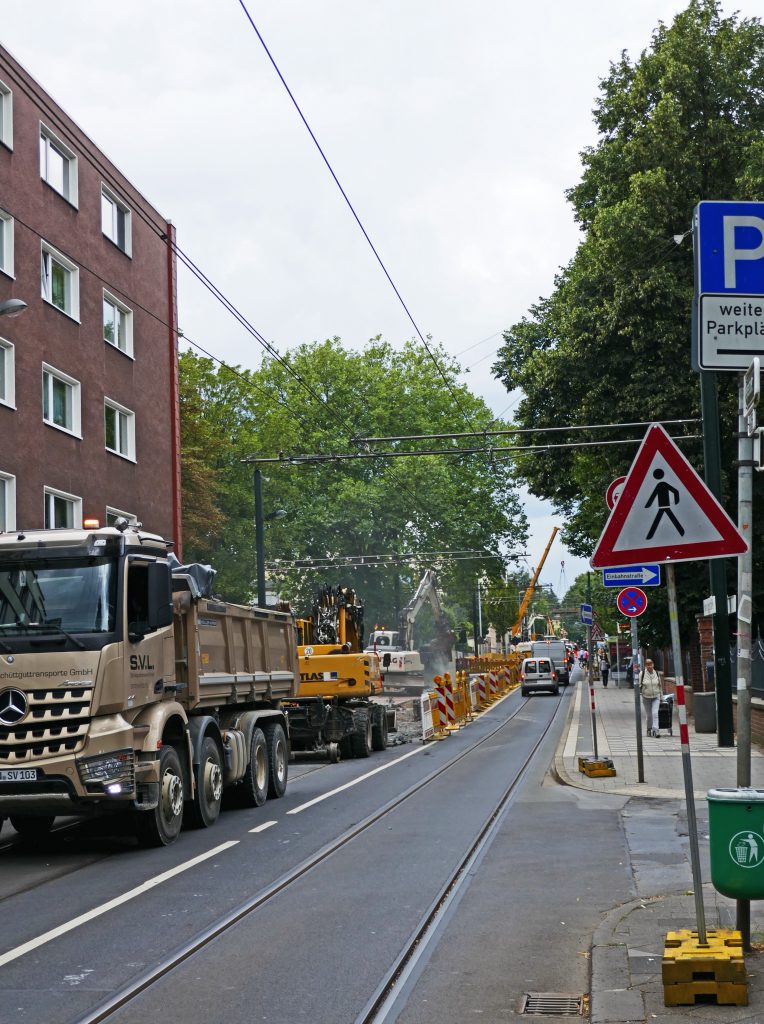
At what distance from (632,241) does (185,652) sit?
2160 cm

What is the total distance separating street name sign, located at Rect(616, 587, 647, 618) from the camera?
17922 mm

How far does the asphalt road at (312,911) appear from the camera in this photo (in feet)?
21.6

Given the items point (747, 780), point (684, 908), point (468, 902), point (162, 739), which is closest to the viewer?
point (747, 780)

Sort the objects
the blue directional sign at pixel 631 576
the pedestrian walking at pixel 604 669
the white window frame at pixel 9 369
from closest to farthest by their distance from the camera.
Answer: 1. the blue directional sign at pixel 631 576
2. the white window frame at pixel 9 369
3. the pedestrian walking at pixel 604 669

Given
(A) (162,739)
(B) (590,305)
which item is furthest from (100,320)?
(A) (162,739)

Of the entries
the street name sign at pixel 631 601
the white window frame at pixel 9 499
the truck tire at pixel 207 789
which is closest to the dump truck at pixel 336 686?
the white window frame at pixel 9 499

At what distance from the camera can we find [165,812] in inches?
499

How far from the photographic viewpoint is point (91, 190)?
2714 cm

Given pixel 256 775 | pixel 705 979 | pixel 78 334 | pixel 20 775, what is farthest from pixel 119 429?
Answer: pixel 705 979

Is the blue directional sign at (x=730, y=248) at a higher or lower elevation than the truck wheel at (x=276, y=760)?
higher

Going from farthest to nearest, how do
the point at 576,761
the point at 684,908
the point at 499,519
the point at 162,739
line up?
the point at 499,519 → the point at 576,761 → the point at 162,739 → the point at 684,908

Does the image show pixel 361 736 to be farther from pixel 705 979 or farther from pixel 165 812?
pixel 705 979

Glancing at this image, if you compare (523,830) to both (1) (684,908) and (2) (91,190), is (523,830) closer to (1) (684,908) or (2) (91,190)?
(1) (684,908)

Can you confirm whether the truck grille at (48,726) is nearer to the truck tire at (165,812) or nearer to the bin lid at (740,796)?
the truck tire at (165,812)
